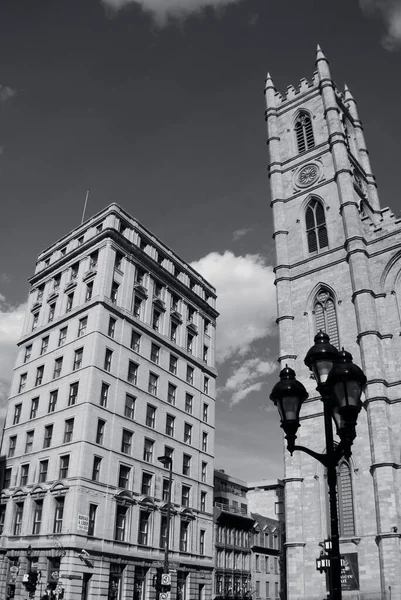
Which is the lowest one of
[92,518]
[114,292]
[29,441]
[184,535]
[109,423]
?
[184,535]

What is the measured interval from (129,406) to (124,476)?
555 cm

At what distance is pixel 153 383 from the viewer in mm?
47094

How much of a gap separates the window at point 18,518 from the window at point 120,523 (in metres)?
7.36

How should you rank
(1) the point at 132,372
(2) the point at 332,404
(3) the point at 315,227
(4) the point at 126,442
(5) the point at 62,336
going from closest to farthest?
1. (2) the point at 332,404
2. (3) the point at 315,227
3. (4) the point at 126,442
4. (1) the point at 132,372
5. (5) the point at 62,336

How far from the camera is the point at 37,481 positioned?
131ft

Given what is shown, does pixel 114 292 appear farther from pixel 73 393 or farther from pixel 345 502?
pixel 345 502

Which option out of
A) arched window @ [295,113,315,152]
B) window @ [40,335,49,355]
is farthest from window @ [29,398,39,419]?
arched window @ [295,113,315,152]

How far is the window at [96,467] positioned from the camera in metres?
38.1

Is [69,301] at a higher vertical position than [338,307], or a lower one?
higher

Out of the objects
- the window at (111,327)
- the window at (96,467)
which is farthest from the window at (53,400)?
the window at (111,327)

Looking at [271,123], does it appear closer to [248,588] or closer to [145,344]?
[145,344]

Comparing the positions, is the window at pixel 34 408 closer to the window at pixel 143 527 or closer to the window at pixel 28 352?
the window at pixel 28 352

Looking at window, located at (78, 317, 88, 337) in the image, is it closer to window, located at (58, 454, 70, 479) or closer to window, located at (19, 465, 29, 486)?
window, located at (58, 454, 70, 479)

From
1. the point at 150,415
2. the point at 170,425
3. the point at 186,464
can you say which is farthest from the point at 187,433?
the point at 150,415
